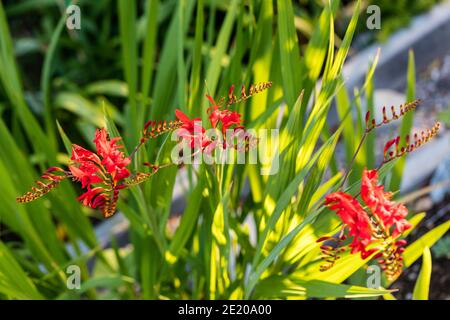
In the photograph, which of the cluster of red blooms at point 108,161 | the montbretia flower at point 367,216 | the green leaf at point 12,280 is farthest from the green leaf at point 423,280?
the green leaf at point 12,280

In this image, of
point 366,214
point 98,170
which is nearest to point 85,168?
point 98,170

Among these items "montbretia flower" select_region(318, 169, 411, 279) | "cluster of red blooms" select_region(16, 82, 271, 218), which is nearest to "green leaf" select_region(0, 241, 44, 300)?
"cluster of red blooms" select_region(16, 82, 271, 218)

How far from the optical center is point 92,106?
172 cm

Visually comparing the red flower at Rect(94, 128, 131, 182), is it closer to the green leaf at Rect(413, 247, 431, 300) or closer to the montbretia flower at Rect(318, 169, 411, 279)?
the montbretia flower at Rect(318, 169, 411, 279)

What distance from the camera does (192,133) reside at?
28.0 inches

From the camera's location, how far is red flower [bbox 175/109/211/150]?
2.28ft

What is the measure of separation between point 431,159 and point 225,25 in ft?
2.33

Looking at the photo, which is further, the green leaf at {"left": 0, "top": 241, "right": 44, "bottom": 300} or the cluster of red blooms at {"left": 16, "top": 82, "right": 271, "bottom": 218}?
the green leaf at {"left": 0, "top": 241, "right": 44, "bottom": 300}

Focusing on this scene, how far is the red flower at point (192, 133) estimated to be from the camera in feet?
2.28

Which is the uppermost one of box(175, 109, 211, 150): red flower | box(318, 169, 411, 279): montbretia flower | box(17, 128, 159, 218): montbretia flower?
box(175, 109, 211, 150): red flower

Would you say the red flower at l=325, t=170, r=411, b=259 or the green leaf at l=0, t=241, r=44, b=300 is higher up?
the green leaf at l=0, t=241, r=44, b=300

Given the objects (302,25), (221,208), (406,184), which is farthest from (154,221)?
(302,25)

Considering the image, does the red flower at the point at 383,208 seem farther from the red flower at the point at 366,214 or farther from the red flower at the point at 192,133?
the red flower at the point at 192,133
